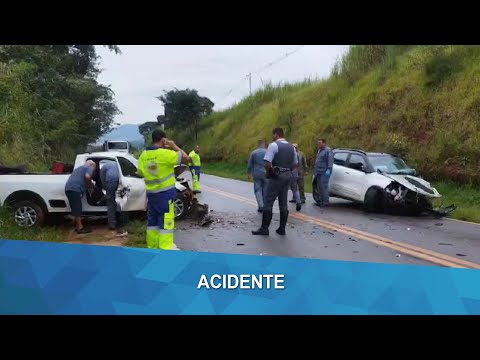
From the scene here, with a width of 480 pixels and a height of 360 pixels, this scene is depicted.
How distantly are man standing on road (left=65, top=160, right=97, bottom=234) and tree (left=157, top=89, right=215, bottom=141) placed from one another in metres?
42.0

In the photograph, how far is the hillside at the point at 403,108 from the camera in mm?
17077

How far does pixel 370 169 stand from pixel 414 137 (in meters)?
7.50

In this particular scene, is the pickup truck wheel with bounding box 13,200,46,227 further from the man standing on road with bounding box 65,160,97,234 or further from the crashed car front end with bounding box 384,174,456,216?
the crashed car front end with bounding box 384,174,456,216

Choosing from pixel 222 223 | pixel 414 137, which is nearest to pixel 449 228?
pixel 222 223

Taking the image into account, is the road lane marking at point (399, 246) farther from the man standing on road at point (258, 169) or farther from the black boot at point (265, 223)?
the black boot at point (265, 223)

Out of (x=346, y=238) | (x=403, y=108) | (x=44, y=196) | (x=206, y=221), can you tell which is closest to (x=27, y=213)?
(x=44, y=196)

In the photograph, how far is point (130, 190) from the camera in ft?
33.3

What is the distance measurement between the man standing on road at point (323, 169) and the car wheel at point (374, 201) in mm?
1354

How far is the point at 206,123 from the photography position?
53.2 metres

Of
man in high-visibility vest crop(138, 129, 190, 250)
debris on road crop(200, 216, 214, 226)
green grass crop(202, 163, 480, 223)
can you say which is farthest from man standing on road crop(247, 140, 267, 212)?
man in high-visibility vest crop(138, 129, 190, 250)

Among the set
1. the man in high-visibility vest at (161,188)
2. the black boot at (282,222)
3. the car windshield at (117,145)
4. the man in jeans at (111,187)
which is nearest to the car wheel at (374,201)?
the black boot at (282,222)

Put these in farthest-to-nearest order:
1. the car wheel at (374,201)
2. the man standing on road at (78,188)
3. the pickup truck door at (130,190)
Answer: the car wheel at (374,201)
the pickup truck door at (130,190)
the man standing on road at (78,188)

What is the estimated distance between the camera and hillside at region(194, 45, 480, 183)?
17077 millimetres

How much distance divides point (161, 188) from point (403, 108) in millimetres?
16253
